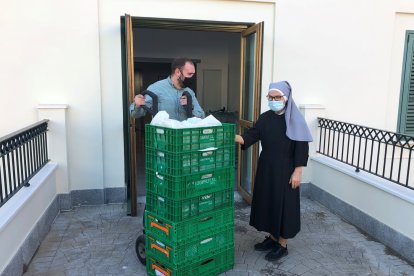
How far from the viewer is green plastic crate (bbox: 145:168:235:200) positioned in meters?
2.53

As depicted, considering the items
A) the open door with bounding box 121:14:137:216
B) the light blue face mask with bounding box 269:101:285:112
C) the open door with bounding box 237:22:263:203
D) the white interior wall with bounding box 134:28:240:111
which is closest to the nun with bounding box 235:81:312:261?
the light blue face mask with bounding box 269:101:285:112

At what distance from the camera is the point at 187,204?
2602 mm

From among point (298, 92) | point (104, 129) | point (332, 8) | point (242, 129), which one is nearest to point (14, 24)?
point (104, 129)

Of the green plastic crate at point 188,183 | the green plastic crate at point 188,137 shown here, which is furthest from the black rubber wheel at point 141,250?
the green plastic crate at point 188,137

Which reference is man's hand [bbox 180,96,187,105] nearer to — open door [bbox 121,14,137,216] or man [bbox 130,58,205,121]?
man [bbox 130,58,205,121]

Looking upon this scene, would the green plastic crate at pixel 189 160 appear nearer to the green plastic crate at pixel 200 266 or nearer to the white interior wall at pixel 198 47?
the green plastic crate at pixel 200 266

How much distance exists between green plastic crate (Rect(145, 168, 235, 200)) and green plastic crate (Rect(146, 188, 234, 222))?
1.5 inches

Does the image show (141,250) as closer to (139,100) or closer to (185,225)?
(185,225)

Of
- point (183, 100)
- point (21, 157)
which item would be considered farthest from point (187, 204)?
point (21, 157)

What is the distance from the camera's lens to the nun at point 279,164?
2.93 m

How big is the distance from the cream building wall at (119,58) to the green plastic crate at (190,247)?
1940 mm

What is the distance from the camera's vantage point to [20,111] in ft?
13.5

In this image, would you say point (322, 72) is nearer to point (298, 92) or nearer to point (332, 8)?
point (298, 92)

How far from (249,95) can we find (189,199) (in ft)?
7.80
